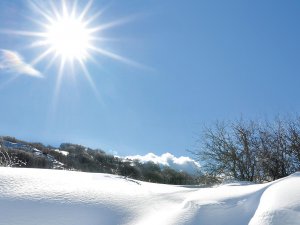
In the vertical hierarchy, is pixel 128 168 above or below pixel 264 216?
above

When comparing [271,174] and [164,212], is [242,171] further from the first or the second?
[164,212]

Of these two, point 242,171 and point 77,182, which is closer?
point 77,182

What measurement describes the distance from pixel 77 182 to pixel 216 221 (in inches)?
42.0

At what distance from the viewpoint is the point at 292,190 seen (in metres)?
2.11

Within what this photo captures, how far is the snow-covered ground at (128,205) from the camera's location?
1895 millimetres

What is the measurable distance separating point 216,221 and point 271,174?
9633mm

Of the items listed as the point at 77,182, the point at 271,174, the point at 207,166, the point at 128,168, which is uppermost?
the point at 128,168

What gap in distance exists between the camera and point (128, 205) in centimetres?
218

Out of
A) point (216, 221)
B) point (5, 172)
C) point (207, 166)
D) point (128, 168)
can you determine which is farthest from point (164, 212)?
point (128, 168)

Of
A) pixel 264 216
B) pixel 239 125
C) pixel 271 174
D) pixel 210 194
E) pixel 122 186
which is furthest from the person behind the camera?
pixel 239 125

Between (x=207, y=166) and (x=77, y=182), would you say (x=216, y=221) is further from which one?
(x=207, y=166)

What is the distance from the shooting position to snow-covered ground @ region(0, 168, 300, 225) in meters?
1.89

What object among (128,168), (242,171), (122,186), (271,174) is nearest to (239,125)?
(242,171)

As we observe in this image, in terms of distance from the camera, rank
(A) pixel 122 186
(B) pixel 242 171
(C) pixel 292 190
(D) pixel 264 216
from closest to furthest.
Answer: (D) pixel 264 216 < (C) pixel 292 190 < (A) pixel 122 186 < (B) pixel 242 171
